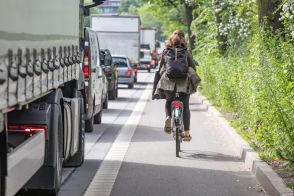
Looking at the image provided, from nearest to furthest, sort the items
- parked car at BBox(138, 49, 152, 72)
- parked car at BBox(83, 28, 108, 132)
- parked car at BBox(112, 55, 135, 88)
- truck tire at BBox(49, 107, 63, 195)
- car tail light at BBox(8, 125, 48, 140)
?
car tail light at BBox(8, 125, 48, 140) → truck tire at BBox(49, 107, 63, 195) → parked car at BBox(83, 28, 108, 132) → parked car at BBox(112, 55, 135, 88) → parked car at BBox(138, 49, 152, 72)

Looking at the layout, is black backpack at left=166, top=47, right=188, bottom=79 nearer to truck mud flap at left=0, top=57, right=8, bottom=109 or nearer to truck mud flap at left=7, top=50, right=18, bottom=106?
truck mud flap at left=7, top=50, right=18, bottom=106

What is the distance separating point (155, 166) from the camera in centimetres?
1041

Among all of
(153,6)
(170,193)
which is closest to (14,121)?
(170,193)

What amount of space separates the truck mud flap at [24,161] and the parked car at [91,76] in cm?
709

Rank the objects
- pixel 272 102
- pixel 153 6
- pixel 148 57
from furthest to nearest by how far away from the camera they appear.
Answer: pixel 148 57, pixel 153 6, pixel 272 102

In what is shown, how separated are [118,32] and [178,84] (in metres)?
28.0

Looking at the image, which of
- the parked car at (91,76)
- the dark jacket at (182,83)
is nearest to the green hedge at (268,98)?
the dark jacket at (182,83)

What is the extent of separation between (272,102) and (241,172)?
3.44 feet

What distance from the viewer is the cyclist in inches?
446

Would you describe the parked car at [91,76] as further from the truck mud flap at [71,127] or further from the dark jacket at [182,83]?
the truck mud flap at [71,127]

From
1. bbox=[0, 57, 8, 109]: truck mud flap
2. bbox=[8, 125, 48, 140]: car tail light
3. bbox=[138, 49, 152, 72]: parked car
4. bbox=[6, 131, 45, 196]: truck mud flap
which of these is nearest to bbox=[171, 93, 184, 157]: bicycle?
bbox=[8, 125, 48, 140]: car tail light

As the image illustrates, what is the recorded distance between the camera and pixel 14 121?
22.3 feet

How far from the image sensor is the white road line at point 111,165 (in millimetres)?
8602

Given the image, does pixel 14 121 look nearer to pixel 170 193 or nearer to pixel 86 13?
pixel 170 193
